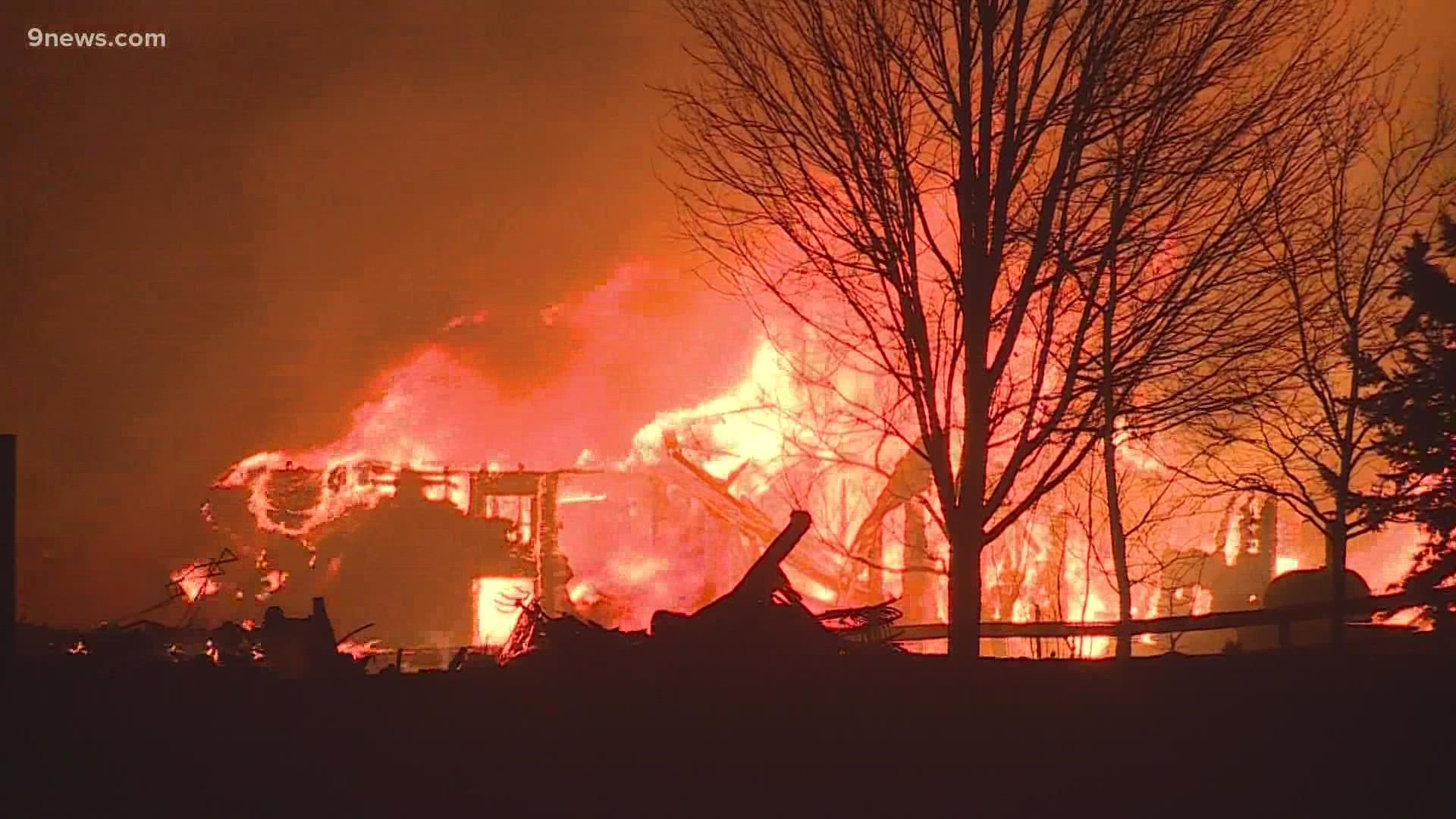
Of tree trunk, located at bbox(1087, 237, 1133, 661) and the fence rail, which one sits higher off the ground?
tree trunk, located at bbox(1087, 237, 1133, 661)

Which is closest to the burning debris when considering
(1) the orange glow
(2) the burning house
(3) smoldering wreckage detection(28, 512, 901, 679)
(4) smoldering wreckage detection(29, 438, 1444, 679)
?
(3) smoldering wreckage detection(28, 512, 901, 679)

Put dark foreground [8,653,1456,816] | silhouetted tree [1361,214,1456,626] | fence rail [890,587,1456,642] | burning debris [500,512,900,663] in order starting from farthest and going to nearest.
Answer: silhouetted tree [1361,214,1456,626] → fence rail [890,587,1456,642] → burning debris [500,512,900,663] → dark foreground [8,653,1456,816]

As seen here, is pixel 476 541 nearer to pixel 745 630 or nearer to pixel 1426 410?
pixel 1426 410

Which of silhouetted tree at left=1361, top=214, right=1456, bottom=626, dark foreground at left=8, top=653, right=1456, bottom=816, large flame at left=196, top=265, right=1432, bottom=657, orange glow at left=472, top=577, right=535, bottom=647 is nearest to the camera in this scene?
dark foreground at left=8, top=653, right=1456, bottom=816

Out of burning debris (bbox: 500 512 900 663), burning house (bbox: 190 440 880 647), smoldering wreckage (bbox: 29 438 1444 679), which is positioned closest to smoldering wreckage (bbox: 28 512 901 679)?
burning debris (bbox: 500 512 900 663)

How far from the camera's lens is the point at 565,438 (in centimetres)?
2706

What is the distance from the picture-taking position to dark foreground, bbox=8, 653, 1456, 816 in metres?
5.95

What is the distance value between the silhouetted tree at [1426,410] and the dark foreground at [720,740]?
26.3 ft

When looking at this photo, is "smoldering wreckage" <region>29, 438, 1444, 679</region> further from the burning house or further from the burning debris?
the burning debris

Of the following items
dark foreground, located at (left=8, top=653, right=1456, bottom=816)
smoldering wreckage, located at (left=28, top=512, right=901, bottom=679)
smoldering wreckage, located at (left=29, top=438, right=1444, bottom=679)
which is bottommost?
dark foreground, located at (left=8, top=653, right=1456, bottom=816)

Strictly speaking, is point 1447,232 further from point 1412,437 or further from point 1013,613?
point 1013,613

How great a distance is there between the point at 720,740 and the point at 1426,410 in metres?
13.0

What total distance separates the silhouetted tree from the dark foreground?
802 cm

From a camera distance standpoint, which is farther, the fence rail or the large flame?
the large flame
